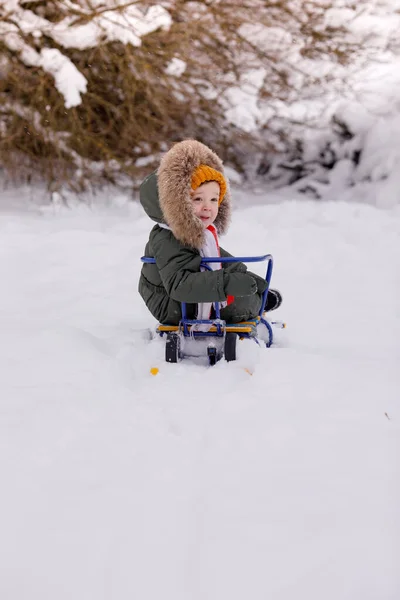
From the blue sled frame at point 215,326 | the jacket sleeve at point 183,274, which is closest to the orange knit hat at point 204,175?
the jacket sleeve at point 183,274

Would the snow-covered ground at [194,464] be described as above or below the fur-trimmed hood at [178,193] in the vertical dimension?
below

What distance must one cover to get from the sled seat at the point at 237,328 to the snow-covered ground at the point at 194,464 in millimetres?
89

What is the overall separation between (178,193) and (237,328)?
637 millimetres

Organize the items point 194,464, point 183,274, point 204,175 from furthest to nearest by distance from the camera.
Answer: point 204,175 → point 183,274 → point 194,464

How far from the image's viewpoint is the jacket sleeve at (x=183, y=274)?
2.46 metres

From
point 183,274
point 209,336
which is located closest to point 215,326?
point 209,336

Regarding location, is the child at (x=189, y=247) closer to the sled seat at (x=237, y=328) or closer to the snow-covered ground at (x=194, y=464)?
the sled seat at (x=237, y=328)

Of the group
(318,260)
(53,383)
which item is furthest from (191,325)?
(318,260)

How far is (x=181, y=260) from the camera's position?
2547 millimetres

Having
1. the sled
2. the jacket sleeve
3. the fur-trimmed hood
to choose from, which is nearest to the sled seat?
the sled

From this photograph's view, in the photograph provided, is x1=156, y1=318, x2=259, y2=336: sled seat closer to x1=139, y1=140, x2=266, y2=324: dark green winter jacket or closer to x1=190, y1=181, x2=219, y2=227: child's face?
x1=139, y1=140, x2=266, y2=324: dark green winter jacket

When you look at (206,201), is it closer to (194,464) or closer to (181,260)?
(181,260)

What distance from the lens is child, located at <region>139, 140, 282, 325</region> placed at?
8.15 ft

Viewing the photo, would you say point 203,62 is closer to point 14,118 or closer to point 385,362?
point 14,118
